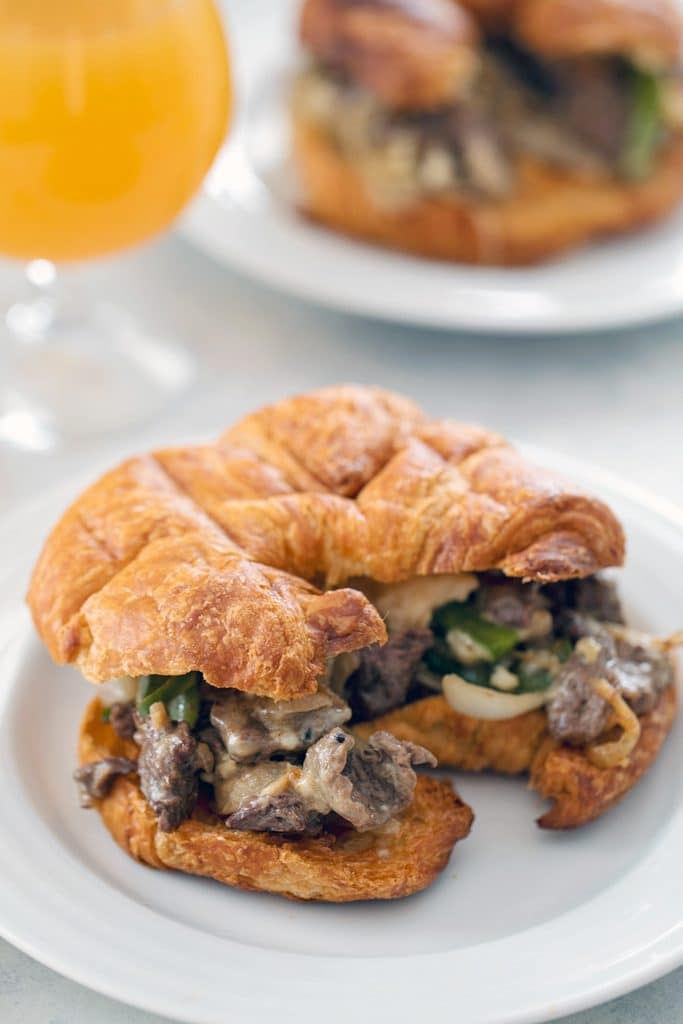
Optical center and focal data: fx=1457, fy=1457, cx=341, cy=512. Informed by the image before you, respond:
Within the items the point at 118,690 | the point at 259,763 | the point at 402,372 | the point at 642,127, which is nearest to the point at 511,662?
the point at 259,763

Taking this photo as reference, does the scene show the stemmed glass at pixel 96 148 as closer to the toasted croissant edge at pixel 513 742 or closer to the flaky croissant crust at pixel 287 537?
the flaky croissant crust at pixel 287 537

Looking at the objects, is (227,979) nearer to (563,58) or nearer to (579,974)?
(579,974)

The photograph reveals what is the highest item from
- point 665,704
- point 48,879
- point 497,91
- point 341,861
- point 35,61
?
point 497,91

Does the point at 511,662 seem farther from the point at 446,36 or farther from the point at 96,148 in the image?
the point at 446,36

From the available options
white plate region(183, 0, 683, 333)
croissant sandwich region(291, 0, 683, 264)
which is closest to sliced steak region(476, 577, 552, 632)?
white plate region(183, 0, 683, 333)

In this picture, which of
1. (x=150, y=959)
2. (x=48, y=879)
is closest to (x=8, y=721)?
(x=48, y=879)

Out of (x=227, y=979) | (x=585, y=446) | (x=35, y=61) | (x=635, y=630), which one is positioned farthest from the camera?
(x=585, y=446)

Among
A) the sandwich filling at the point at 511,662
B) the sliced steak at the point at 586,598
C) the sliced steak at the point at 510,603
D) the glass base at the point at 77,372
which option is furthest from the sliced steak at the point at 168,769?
the glass base at the point at 77,372
